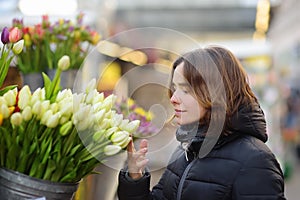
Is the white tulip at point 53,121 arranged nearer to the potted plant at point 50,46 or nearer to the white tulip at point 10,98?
the white tulip at point 10,98

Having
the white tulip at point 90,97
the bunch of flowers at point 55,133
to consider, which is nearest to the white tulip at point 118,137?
the bunch of flowers at point 55,133

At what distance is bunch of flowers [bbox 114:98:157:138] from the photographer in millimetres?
1755

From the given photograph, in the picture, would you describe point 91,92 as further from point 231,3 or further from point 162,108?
point 231,3

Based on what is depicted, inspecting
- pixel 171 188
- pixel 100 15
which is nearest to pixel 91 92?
pixel 171 188

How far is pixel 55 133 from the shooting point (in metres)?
1.40

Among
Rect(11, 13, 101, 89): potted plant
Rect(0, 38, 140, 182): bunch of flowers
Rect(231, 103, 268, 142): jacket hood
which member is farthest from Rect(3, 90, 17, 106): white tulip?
Rect(11, 13, 101, 89): potted plant

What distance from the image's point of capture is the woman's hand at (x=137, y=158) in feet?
5.40

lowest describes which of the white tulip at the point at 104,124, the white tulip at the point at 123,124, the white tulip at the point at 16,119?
the white tulip at the point at 123,124

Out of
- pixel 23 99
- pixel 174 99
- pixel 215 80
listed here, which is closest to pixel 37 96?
pixel 23 99

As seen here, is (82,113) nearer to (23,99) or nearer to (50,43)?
(23,99)

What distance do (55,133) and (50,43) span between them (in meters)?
1.15

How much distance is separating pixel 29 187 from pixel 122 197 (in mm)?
528

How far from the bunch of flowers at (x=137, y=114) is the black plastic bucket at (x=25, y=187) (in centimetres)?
43

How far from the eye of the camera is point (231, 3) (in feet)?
71.3
